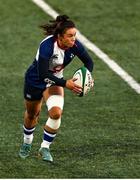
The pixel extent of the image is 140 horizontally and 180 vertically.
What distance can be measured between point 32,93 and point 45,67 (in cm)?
65

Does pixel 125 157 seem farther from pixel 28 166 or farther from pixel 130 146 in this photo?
pixel 28 166

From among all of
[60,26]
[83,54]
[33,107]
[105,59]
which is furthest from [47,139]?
[105,59]

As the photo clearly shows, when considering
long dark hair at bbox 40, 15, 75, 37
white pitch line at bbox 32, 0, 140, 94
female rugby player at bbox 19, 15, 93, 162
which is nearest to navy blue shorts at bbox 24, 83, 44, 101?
female rugby player at bbox 19, 15, 93, 162

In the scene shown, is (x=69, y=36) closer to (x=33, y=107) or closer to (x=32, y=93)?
(x=32, y=93)

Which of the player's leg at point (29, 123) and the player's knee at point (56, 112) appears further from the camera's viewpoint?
the player's leg at point (29, 123)

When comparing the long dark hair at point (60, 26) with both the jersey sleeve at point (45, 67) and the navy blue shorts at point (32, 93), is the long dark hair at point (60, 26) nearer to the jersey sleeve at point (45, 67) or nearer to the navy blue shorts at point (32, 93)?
the jersey sleeve at point (45, 67)

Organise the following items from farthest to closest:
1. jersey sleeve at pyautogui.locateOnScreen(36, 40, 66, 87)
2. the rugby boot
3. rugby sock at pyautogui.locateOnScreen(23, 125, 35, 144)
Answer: rugby sock at pyautogui.locateOnScreen(23, 125, 35, 144) < the rugby boot < jersey sleeve at pyautogui.locateOnScreen(36, 40, 66, 87)

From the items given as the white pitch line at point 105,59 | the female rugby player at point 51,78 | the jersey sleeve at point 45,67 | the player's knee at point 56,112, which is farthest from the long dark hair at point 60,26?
the white pitch line at point 105,59

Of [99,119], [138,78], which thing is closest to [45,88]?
[99,119]

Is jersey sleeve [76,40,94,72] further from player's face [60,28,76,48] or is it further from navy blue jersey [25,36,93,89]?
player's face [60,28,76,48]

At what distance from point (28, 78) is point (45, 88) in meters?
0.29

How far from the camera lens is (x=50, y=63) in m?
12.1

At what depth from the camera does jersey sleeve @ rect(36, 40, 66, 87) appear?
11.7 metres

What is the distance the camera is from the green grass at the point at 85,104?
39.2 ft
